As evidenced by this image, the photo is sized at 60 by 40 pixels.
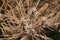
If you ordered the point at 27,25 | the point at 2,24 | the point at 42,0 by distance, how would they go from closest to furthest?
the point at 27,25 < the point at 2,24 < the point at 42,0

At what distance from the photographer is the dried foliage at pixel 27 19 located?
3.71 ft

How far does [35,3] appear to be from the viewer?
123cm

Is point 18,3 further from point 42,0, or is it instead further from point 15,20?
point 42,0

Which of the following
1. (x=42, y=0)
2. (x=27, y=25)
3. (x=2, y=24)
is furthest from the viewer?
(x=42, y=0)

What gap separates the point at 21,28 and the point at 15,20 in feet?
0.20

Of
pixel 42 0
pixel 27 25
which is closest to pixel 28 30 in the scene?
pixel 27 25

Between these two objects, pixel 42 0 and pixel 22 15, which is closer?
pixel 22 15

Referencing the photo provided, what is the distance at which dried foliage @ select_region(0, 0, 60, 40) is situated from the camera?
3.71 feet

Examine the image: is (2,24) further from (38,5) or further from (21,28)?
(38,5)

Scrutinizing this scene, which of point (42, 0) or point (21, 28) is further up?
point (42, 0)

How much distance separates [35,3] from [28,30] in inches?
7.9

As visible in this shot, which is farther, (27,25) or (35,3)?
(35,3)

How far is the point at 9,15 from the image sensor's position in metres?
1.16

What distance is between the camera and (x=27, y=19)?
1.12 metres
